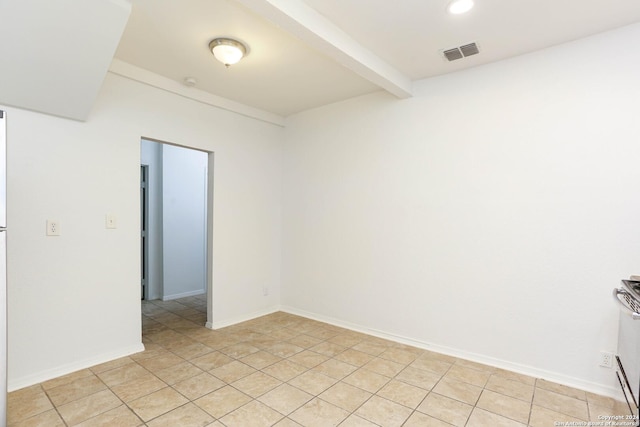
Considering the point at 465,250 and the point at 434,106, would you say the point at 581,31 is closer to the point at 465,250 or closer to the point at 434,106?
the point at 434,106

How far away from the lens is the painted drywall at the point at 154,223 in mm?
4785

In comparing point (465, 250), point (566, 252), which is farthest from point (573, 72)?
point (465, 250)

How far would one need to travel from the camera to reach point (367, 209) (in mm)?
3482

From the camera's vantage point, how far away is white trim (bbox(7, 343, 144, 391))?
90.6 inches

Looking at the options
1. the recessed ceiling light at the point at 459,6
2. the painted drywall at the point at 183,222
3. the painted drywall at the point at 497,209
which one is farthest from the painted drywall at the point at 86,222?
the recessed ceiling light at the point at 459,6

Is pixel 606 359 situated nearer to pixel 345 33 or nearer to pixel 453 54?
pixel 453 54

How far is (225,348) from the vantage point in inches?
120

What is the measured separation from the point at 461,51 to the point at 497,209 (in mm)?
1283

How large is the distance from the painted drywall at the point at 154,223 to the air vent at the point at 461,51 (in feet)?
13.2

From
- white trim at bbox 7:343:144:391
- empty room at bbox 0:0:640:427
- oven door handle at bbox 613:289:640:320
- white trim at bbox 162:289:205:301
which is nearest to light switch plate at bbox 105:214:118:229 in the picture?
empty room at bbox 0:0:640:427

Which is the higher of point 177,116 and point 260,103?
point 260,103

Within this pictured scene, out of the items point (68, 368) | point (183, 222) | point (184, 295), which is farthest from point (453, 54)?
point (184, 295)

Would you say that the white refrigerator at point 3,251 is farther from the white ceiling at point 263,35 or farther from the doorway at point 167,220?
the doorway at point 167,220

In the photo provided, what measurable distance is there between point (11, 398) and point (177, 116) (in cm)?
250
